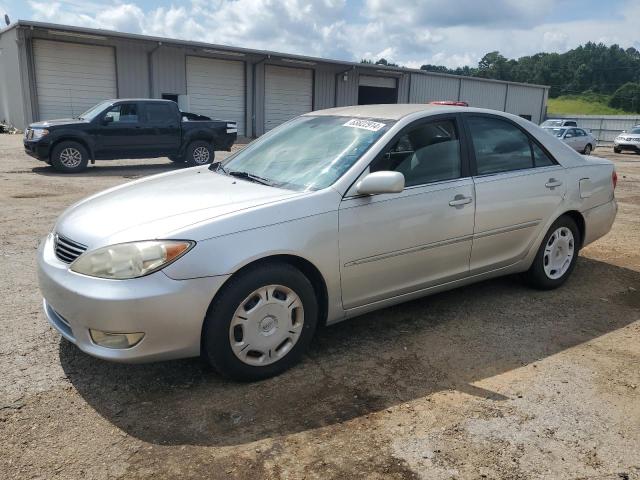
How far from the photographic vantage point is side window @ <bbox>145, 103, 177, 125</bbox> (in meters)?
13.4

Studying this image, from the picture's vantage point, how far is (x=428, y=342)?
380cm

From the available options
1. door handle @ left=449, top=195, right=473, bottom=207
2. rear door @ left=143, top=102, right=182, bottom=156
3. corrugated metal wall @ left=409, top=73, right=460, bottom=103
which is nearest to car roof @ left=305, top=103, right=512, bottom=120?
door handle @ left=449, top=195, right=473, bottom=207

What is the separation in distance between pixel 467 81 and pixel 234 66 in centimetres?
1691

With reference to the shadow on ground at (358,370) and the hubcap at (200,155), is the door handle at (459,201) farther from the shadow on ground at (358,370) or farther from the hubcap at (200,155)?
the hubcap at (200,155)

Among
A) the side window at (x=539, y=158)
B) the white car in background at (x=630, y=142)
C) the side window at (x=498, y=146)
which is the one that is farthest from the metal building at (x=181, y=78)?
the side window at (x=539, y=158)

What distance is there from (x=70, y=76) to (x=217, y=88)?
668cm

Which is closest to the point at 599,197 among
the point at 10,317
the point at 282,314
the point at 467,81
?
the point at 282,314

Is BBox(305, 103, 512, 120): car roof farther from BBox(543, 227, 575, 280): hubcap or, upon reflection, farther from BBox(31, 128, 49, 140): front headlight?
BBox(31, 128, 49, 140): front headlight

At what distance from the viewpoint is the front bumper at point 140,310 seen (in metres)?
2.74

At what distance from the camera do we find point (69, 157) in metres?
12.5

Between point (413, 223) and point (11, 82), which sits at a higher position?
point (11, 82)

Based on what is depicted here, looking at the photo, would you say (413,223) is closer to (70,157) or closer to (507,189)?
(507,189)

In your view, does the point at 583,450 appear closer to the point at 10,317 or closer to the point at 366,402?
the point at 366,402

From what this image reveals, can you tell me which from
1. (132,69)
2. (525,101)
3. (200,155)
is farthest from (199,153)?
(525,101)
